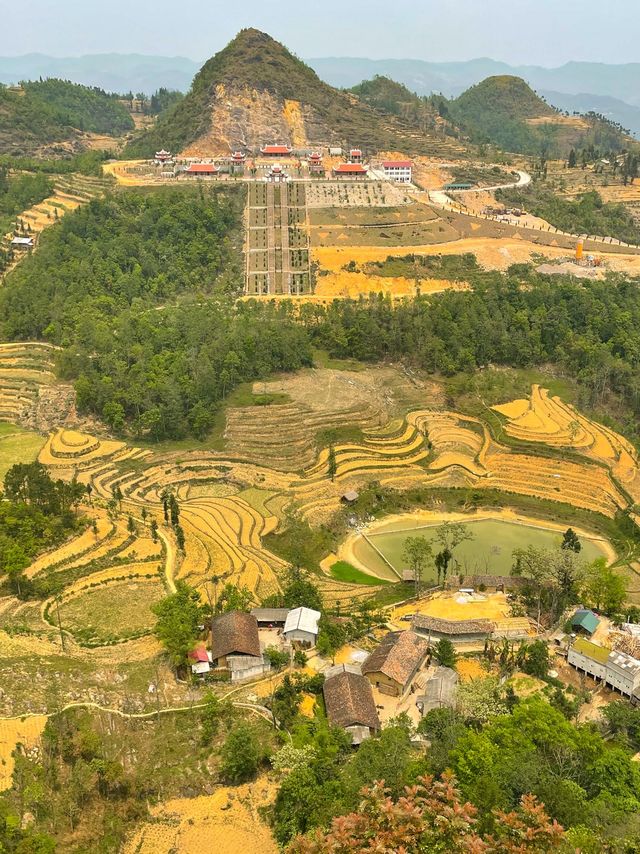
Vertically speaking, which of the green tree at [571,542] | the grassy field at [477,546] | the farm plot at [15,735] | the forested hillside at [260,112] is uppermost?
the forested hillside at [260,112]

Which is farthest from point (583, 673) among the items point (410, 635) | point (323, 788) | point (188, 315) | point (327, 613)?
point (188, 315)

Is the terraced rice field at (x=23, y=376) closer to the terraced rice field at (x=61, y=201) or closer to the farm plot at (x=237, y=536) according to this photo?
the farm plot at (x=237, y=536)

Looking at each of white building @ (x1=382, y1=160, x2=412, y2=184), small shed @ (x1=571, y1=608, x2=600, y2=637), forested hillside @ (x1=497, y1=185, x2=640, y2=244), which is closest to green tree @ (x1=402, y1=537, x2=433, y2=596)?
small shed @ (x1=571, y1=608, x2=600, y2=637)

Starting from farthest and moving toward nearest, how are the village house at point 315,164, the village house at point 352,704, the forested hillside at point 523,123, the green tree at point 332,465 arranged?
the forested hillside at point 523,123, the village house at point 315,164, the green tree at point 332,465, the village house at point 352,704

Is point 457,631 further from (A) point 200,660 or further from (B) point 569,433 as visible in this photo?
(B) point 569,433

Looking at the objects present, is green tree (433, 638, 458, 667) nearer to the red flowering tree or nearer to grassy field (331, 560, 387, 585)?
grassy field (331, 560, 387, 585)

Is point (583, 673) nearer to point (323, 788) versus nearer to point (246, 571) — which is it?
point (323, 788)

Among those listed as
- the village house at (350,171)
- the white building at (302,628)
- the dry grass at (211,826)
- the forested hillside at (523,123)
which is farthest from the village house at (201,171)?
the forested hillside at (523,123)
